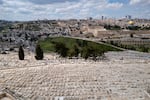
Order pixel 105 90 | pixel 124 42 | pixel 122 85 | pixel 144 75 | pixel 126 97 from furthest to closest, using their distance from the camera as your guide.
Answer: pixel 124 42, pixel 144 75, pixel 122 85, pixel 105 90, pixel 126 97

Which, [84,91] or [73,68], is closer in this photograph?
[84,91]

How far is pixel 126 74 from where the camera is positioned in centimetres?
2748

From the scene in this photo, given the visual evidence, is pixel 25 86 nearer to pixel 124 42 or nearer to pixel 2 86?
pixel 2 86

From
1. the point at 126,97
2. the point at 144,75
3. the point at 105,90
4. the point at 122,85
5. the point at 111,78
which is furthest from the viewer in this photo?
the point at 144,75

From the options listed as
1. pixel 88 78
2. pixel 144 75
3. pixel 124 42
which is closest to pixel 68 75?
pixel 88 78

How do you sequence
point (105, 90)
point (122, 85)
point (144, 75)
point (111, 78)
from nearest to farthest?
point (105, 90) → point (122, 85) → point (111, 78) → point (144, 75)

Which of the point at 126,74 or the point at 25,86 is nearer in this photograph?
the point at 25,86

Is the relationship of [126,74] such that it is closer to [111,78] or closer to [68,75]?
[111,78]

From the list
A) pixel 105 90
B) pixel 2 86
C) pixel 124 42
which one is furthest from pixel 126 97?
pixel 124 42

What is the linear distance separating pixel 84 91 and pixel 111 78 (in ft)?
15.1

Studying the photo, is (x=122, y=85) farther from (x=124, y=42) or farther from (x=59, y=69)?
(x=124, y=42)

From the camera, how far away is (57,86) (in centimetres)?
2322

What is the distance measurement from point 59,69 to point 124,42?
57106 mm

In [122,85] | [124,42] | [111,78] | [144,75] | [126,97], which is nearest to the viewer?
[126,97]
